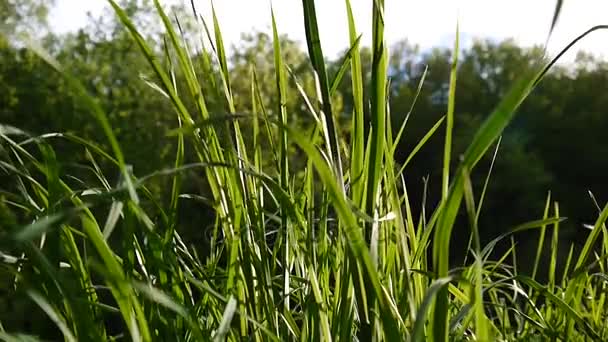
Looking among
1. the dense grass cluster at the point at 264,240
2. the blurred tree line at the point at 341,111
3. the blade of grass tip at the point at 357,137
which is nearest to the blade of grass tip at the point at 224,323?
the dense grass cluster at the point at 264,240

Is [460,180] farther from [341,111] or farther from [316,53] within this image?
[341,111]

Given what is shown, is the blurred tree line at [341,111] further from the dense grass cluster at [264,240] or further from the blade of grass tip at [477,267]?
the blade of grass tip at [477,267]

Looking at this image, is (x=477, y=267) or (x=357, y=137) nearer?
(x=477, y=267)

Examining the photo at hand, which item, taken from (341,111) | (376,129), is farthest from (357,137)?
(341,111)

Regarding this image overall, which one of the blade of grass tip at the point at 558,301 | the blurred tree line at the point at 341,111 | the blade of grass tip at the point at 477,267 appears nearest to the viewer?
the blade of grass tip at the point at 477,267

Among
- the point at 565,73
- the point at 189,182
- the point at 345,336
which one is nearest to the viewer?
the point at 345,336

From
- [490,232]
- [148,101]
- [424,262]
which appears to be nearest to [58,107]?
[148,101]

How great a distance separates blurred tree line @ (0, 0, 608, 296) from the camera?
671 centimetres

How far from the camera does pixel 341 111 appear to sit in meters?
7.12

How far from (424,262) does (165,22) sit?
0.18 metres

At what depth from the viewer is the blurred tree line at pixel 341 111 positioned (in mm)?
6707

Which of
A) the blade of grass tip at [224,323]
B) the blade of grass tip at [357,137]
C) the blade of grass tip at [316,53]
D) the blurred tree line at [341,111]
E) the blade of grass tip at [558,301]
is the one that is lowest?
the blurred tree line at [341,111]

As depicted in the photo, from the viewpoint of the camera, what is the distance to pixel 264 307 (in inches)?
13.2

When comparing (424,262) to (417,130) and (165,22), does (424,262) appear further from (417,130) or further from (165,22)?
(417,130)
